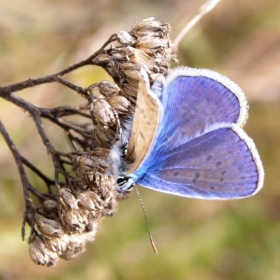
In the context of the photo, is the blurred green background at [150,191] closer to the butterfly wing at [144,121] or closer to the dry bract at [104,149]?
the dry bract at [104,149]

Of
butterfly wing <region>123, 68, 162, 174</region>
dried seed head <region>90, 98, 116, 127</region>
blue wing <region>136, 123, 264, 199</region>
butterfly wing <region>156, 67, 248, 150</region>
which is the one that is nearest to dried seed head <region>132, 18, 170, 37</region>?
butterfly wing <region>156, 67, 248, 150</region>

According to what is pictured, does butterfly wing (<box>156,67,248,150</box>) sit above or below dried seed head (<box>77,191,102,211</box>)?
above

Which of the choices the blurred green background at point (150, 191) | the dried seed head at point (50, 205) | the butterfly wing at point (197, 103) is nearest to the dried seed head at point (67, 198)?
the dried seed head at point (50, 205)

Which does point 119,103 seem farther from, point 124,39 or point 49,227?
point 49,227

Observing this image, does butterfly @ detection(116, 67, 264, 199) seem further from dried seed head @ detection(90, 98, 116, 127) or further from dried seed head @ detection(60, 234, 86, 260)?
dried seed head @ detection(60, 234, 86, 260)

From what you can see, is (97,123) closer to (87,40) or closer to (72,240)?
(72,240)

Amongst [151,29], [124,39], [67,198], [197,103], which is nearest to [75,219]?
[67,198]
